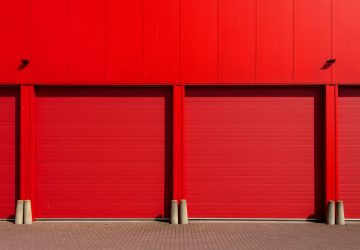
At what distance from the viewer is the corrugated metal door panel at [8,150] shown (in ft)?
44.1

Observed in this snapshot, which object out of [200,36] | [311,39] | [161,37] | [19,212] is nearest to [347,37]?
[311,39]

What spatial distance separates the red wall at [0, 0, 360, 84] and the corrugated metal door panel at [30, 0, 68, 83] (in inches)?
0.9

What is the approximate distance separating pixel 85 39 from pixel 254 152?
15.3 ft

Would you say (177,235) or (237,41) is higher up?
(237,41)

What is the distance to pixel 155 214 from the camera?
529 inches

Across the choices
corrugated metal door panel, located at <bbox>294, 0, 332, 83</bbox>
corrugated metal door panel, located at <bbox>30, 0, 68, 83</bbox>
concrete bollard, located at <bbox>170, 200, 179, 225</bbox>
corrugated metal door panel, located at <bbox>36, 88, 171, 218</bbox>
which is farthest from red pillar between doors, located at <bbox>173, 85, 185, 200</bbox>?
corrugated metal door panel, located at <bbox>294, 0, 332, 83</bbox>

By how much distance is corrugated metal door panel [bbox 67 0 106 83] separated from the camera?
13.2m

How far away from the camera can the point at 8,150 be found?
13.5 meters

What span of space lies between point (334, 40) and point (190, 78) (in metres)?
3.40

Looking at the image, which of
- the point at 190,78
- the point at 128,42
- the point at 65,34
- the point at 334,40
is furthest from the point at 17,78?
the point at 334,40

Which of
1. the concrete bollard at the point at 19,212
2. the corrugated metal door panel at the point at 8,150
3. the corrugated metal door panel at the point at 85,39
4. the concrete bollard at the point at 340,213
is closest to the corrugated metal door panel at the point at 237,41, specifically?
the corrugated metal door panel at the point at 85,39

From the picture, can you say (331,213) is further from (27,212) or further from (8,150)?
(8,150)

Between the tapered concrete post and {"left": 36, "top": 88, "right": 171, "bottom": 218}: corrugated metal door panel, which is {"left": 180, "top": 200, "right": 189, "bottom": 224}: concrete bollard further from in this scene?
the tapered concrete post

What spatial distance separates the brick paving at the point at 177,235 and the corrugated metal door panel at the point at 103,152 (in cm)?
50
